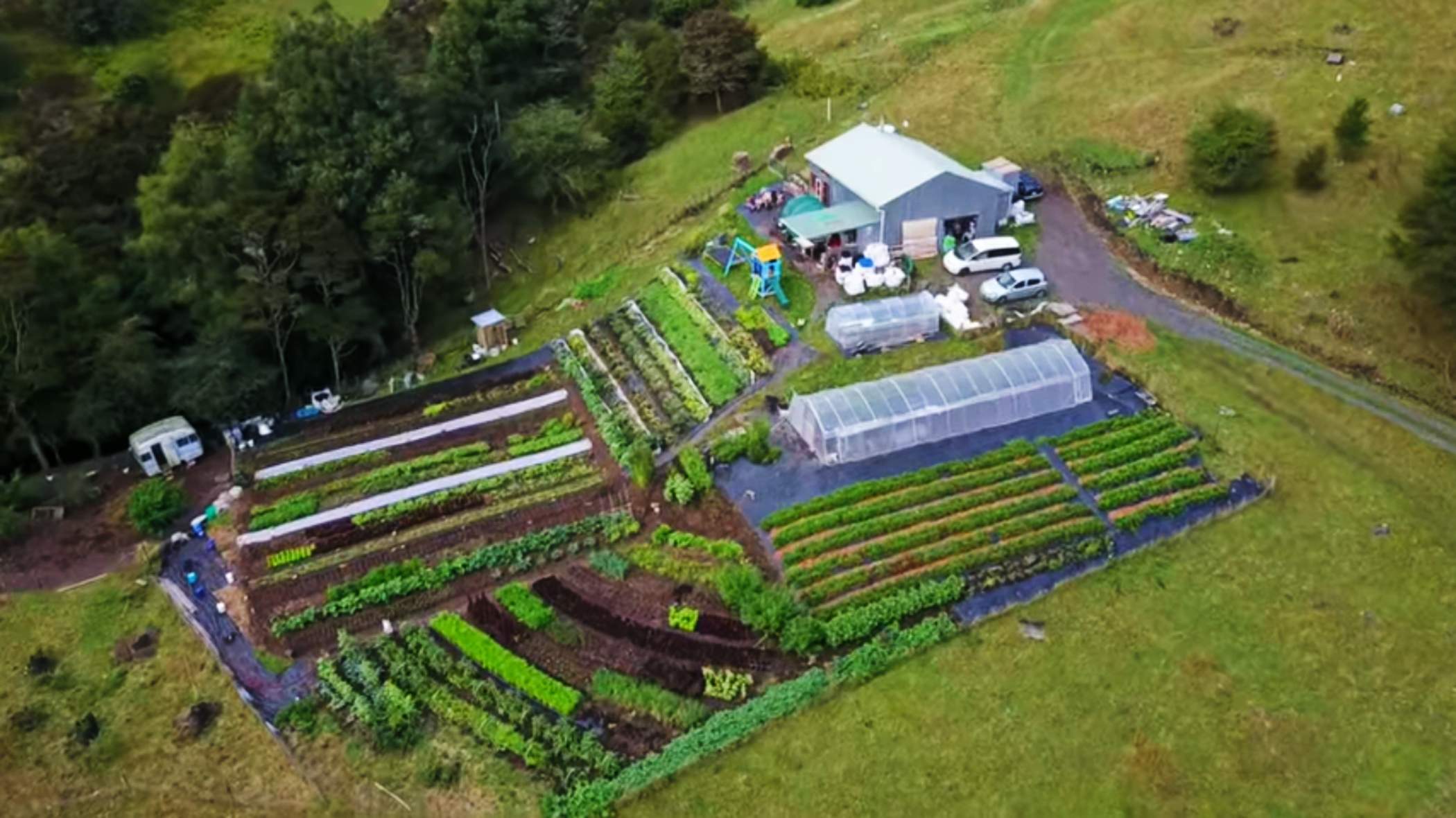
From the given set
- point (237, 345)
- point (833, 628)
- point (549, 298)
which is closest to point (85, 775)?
point (237, 345)

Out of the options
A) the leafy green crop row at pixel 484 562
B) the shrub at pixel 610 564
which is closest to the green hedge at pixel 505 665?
Answer: the leafy green crop row at pixel 484 562

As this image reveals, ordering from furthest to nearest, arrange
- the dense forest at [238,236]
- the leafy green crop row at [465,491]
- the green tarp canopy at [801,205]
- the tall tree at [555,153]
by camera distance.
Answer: the tall tree at [555,153] < the green tarp canopy at [801,205] < the dense forest at [238,236] < the leafy green crop row at [465,491]

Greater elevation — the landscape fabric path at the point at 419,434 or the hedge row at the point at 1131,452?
the landscape fabric path at the point at 419,434

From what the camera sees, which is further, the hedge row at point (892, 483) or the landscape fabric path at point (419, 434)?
the landscape fabric path at point (419, 434)

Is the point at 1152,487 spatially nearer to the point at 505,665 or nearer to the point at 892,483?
the point at 892,483

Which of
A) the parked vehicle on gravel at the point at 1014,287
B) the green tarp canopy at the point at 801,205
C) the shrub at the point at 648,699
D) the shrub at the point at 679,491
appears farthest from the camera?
the green tarp canopy at the point at 801,205

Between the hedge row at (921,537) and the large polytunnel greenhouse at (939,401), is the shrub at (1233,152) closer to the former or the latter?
the large polytunnel greenhouse at (939,401)
